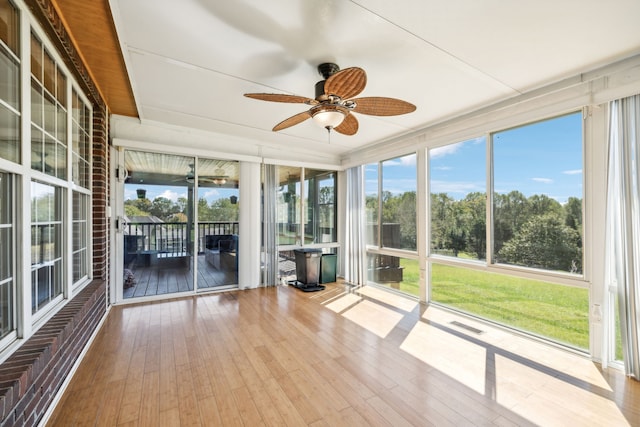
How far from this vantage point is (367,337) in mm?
3092

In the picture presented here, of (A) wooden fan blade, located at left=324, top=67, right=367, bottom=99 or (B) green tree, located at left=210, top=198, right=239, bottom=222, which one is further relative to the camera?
(B) green tree, located at left=210, top=198, right=239, bottom=222

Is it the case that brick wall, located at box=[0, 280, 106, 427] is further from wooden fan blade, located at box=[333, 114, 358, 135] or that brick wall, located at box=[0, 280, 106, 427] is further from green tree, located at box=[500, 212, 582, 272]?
green tree, located at box=[500, 212, 582, 272]

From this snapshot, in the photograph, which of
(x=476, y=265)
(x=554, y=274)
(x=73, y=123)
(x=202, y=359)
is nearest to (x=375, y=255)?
(x=476, y=265)

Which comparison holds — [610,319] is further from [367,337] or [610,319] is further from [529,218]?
[367,337]

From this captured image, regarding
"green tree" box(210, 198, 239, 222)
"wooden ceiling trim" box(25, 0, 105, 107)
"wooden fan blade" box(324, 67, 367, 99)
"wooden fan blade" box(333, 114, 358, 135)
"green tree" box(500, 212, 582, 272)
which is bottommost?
"green tree" box(500, 212, 582, 272)

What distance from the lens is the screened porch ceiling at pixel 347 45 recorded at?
1.83m

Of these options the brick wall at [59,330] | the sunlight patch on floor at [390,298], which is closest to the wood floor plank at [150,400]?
the brick wall at [59,330]

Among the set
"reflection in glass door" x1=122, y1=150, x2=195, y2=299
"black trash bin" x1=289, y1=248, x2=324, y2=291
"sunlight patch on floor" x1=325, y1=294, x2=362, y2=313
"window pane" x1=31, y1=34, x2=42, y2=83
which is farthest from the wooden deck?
"window pane" x1=31, y1=34, x2=42, y2=83

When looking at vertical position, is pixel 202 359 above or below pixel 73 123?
below

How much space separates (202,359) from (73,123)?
8.37 feet

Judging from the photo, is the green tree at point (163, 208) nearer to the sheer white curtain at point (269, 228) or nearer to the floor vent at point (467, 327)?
the sheer white curtain at point (269, 228)

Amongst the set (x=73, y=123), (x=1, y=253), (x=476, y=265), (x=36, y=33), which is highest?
(x=36, y=33)

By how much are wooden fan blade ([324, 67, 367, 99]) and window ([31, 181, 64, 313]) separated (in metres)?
2.13

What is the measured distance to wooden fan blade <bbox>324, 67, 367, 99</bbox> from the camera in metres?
1.91
